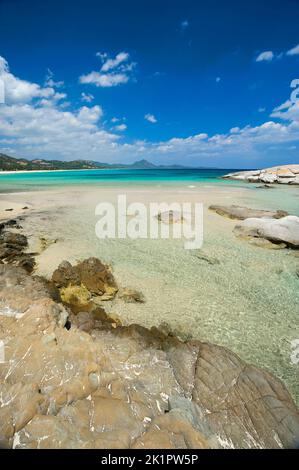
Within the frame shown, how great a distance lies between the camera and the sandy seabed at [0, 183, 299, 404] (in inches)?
255

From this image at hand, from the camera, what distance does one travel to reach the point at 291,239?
12781 millimetres

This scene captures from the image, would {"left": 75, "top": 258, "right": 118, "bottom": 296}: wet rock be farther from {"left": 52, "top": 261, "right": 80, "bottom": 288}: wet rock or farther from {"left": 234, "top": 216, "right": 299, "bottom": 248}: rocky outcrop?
{"left": 234, "top": 216, "right": 299, "bottom": 248}: rocky outcrop

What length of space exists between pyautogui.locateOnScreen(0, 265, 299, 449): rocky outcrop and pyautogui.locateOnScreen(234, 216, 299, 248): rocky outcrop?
9669 millimetres

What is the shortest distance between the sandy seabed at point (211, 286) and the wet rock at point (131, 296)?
210 mm

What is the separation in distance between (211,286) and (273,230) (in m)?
7.03

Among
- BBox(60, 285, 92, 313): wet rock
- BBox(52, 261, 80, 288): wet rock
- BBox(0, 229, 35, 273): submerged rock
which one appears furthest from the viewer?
BBox(0, 229, 35, 273): submerged rock

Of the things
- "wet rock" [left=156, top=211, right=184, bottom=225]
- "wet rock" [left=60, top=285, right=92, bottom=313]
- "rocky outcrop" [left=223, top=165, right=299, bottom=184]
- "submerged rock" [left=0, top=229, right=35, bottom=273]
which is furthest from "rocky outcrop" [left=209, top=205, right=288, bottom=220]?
"rocky outcrop" [left=223, top=165, right=299, bottom=184]

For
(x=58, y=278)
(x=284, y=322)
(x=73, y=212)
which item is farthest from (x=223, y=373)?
(x=73, y=212)

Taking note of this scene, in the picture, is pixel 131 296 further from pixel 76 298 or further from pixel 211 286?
pixel 211 286

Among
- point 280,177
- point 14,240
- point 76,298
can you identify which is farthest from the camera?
point 280,177

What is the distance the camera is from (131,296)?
27.1ft

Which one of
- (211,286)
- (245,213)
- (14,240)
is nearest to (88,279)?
(211,286)

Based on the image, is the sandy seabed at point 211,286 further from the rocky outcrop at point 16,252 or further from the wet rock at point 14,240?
the wet rock at point 14,240
